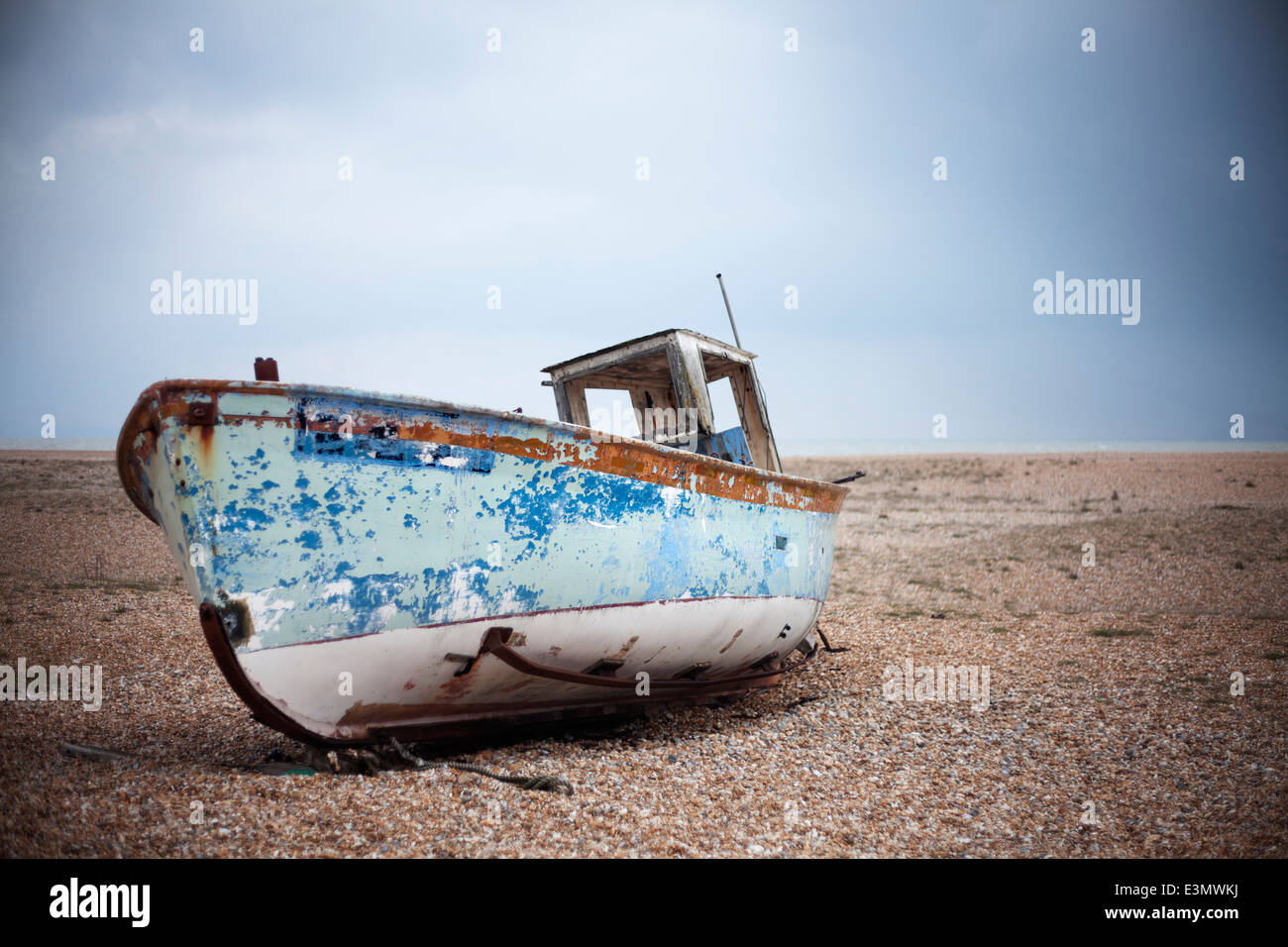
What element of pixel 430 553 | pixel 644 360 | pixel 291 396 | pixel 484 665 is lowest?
pixel 484 665

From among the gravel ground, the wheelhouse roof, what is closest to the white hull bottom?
the gravel ground

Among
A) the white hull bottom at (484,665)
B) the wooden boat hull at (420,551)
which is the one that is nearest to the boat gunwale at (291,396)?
the wooden boat hull at (420,551)

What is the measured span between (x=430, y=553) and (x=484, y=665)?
0.80 m

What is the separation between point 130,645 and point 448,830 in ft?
20.4

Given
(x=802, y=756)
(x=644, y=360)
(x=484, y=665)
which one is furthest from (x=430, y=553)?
(x=644, y=360)

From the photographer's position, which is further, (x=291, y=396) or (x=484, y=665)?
(x=484, y=665)

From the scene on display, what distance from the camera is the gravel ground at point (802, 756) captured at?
354 cm

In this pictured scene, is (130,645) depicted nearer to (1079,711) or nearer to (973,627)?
(1079,711)

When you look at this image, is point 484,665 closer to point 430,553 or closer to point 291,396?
point 430,553

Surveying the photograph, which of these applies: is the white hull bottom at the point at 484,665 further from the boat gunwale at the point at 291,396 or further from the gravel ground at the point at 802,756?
the boat gunwale at the point at 291,396

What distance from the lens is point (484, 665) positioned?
4.32m

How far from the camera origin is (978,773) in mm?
4797

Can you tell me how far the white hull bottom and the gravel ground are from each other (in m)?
0.32

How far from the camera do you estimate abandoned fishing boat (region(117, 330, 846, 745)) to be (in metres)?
3.64
